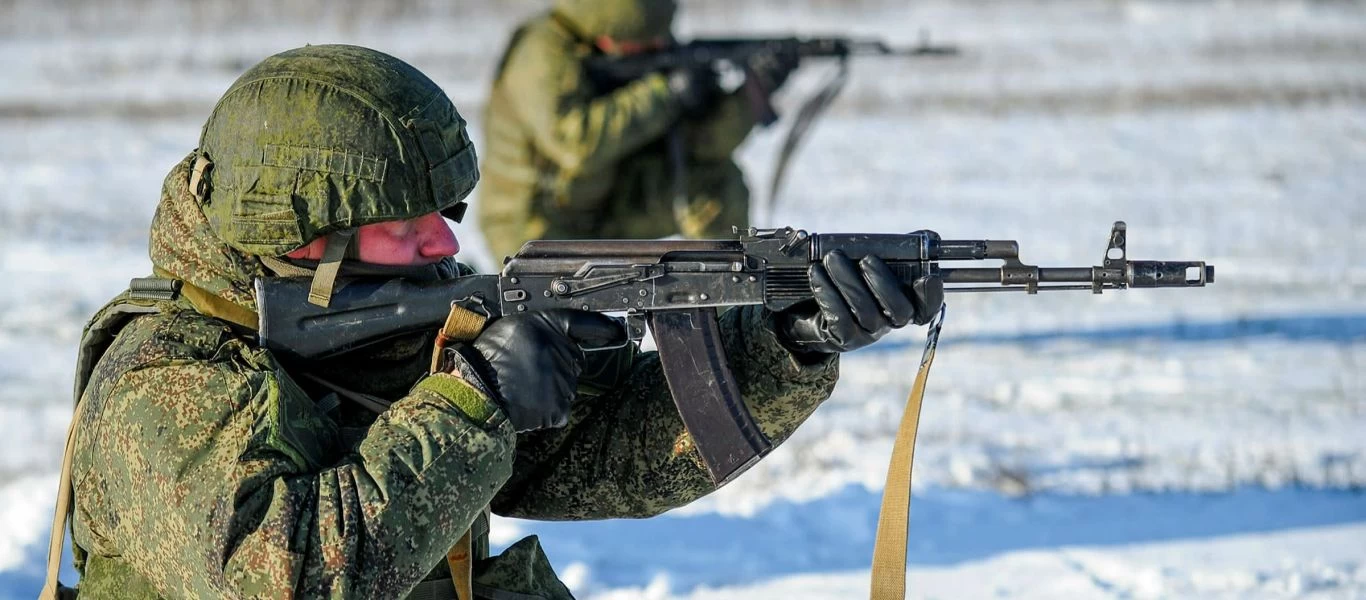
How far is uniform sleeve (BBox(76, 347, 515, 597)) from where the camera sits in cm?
227

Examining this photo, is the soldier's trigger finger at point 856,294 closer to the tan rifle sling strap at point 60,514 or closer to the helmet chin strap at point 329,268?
the helmet chin strap at point 329,268

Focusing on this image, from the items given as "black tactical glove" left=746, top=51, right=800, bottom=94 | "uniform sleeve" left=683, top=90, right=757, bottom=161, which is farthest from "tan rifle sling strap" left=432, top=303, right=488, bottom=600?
"black tactical glove" left=746, top=51, right=800, bottom=94

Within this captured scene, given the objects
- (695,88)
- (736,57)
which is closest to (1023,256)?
(736,57)

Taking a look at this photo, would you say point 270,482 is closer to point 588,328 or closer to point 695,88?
point 588,328

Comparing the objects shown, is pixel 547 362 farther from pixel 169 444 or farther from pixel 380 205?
pixel 169 444

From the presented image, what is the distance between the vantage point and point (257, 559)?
7.41 feet

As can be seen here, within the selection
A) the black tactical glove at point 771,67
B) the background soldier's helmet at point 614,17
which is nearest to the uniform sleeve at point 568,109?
the background soldier's helmet at point 614,17

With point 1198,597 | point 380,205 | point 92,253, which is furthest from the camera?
point 92,253

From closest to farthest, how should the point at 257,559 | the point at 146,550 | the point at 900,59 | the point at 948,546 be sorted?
the point at 257,559 → the point at 146,550 → the point at 948,546 → the point at 900,59

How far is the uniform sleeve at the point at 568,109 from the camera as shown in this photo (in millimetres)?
6543

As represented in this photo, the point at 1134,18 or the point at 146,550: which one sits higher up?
the point at 1134,18

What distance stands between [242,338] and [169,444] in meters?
0.32

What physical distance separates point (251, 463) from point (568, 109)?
4.39 m

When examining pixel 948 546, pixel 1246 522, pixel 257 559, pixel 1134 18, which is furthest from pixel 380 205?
pixel 1134 18
